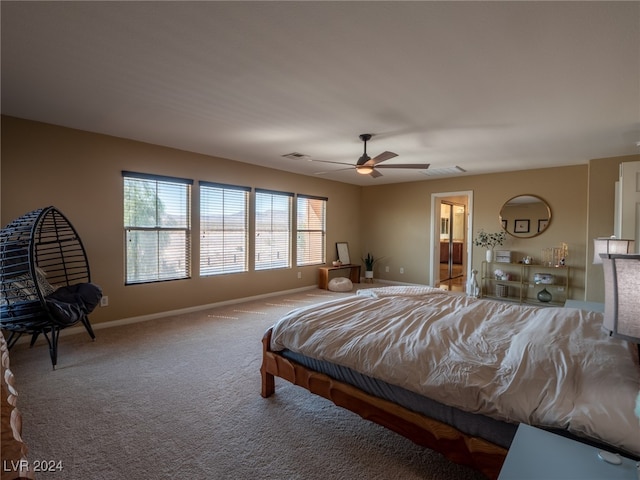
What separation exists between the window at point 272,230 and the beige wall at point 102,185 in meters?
0.45

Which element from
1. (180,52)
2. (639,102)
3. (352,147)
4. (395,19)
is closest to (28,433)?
(180,52)

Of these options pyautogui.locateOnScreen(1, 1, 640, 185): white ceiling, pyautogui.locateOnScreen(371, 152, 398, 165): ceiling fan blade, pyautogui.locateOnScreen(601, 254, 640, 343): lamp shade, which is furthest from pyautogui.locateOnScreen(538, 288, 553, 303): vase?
pyautogui.locateOnScreen(601, 254, 640, 343): lamp shade

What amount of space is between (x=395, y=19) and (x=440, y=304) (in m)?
2.31

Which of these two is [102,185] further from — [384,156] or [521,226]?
[521,226]

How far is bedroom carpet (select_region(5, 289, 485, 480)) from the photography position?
173 centimetres

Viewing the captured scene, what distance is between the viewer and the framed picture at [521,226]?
19.1 feet

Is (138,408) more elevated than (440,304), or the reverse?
(440,304)

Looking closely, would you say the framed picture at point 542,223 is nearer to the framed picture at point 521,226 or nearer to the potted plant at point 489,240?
the framed picture at point 521,226

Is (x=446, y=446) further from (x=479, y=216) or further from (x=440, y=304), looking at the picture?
(x=479, y=216)

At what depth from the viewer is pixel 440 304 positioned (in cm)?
294

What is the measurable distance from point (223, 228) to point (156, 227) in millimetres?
1071

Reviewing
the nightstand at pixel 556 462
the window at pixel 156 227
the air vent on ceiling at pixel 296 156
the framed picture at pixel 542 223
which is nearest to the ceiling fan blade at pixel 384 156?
the air vent on ceiling at pixel 296 156

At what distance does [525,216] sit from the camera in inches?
229

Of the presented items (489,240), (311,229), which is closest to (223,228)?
(311,229)
